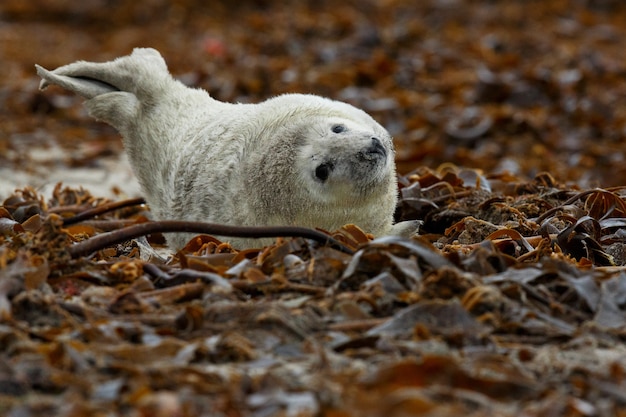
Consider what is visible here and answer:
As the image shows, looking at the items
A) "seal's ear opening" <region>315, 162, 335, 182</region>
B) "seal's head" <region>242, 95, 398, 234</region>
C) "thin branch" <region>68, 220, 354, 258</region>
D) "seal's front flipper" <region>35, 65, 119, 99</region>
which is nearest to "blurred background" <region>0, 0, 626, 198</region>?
"seal's front flipper" <region>35, 65, 119, 99</region>

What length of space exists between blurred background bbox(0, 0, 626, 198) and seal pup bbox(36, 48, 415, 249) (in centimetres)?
202

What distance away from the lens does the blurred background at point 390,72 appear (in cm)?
1023

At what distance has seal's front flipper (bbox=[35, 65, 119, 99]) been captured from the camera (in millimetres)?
6160

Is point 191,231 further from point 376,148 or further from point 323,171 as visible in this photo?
point 376,148

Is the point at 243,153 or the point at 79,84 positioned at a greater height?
the point at 79,84

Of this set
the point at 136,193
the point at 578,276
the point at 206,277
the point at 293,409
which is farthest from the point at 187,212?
the point at 136,193

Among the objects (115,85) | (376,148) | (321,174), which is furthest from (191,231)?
(115,85)

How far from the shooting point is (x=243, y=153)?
5441 mm

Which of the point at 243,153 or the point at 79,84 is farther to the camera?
the point at 79,84

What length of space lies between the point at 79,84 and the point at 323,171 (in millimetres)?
2053

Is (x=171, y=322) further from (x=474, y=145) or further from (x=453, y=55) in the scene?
(x=453, y=55)

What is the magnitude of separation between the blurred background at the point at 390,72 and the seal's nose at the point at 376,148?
→ 3.01 metres

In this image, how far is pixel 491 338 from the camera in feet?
11.9

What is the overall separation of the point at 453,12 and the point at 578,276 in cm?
1209
